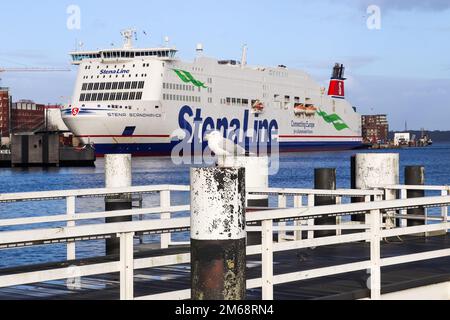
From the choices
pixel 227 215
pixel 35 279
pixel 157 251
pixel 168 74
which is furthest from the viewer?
pixel 168 74

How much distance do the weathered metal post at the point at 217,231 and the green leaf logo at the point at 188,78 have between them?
106 meters

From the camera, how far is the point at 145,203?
1698 inches

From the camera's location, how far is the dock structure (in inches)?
274

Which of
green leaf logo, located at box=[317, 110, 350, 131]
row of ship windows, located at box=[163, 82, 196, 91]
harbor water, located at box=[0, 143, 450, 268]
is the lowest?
harbor water, located at box=[0, 143, 450, 268]

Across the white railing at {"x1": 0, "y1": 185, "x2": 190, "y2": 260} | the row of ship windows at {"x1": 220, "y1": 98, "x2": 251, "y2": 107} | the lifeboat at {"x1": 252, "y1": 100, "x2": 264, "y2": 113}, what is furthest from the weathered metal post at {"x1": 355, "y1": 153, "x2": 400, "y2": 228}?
the lifeboat at {"x1": 252, "y1": 100, "x2": 264, "y2": 113}

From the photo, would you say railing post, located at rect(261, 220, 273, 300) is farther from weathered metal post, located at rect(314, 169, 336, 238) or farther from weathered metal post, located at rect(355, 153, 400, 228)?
weathered metal post, located at rect(314, 169, 336, 238)

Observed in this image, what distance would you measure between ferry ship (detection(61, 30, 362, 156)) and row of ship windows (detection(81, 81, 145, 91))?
0.12m

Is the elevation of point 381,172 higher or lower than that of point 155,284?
higher

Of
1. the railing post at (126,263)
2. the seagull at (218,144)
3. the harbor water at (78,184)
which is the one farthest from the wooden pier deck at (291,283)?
the harbor water at (78,184)

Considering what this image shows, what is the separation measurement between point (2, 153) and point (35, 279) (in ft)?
318

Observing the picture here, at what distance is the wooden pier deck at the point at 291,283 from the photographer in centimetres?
930
